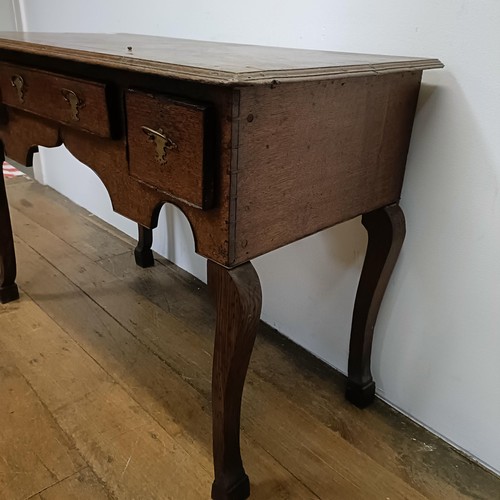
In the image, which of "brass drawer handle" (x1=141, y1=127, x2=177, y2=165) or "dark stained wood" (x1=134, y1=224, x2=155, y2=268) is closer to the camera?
"brass drawer handle" (x1=141, y1=127, x2=177, y2=165)

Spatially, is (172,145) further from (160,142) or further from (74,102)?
(74,102)

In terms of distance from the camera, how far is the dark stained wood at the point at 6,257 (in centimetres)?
141

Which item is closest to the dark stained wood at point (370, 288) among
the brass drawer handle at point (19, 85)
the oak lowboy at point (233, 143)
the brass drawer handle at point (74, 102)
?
the oak lowboy at point (233, 143)

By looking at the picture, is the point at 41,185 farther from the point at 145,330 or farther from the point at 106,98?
the point at 106,98

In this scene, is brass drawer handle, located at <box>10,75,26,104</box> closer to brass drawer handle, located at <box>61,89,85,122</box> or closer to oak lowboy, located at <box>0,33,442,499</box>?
oak lowboy, located at <box>0,33,442,499</box>

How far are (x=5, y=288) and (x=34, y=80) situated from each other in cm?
76

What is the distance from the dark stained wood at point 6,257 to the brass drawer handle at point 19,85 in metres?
0.37

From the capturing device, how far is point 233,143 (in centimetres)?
64

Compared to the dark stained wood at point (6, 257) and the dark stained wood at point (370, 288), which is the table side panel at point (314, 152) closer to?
the dark stained wood at point (370, 288)

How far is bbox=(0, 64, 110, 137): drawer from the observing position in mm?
828

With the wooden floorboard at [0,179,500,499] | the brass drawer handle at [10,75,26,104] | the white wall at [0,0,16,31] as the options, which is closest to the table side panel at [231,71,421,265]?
the wooden floorboard at [0,179,500,499]

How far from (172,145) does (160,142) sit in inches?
1.0

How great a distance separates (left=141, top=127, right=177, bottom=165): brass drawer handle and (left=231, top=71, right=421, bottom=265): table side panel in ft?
0.37

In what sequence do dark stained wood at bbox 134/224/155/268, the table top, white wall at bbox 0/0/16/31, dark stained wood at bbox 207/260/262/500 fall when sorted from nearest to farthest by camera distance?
the table top
dark stained wood at bbox 207/260/262/500
dark stained wood at bbox 134/224/155/268
white wall at bbox 0/0/16/31
